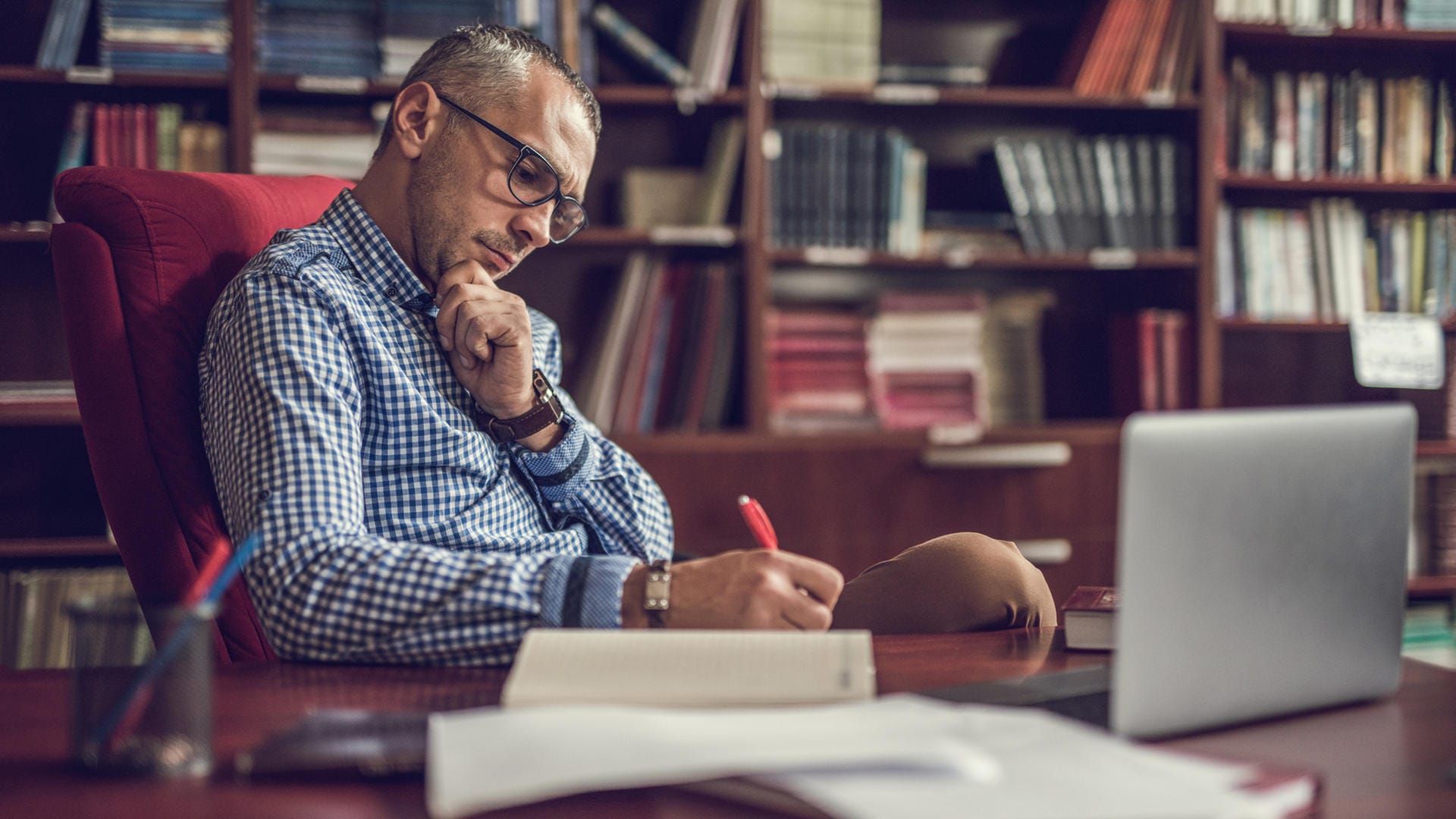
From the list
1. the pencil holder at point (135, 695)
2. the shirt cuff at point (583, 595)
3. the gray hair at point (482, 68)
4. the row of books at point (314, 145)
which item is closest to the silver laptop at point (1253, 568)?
the shirt cuff at point (583, 595)

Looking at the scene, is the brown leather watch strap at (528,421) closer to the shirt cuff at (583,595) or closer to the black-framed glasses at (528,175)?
the black-framed glasses at (528,175)

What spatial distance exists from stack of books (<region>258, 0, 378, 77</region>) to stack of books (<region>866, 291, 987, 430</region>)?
1.14 meters

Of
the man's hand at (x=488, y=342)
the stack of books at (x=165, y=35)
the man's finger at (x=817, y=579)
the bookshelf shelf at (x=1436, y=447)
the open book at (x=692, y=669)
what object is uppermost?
the stack of books at (x=165, y=35)

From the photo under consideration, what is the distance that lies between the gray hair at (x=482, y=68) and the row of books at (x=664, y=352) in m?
1.05

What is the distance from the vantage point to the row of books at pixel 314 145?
7.95 ft

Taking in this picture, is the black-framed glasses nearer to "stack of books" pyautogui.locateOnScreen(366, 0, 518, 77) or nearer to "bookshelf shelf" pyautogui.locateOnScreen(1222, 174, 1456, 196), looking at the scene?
"stack of books" pyautogui.locateOnScreen(366, 0, 518, 77)

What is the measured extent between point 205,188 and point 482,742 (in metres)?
0.97

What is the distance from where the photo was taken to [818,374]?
262 cm

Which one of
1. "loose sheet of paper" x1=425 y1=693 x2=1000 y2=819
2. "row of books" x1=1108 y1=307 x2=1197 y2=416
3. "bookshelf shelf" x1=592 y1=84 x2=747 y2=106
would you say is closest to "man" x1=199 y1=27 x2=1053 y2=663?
"loose sheet of paper" x1=425 y1=693 x2=1000 y2=819

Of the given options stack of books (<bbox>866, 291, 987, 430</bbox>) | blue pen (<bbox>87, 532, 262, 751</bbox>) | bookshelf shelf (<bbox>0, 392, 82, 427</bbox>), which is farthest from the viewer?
stack of books (<bbox>866, 291, 987, 430</bbox>)

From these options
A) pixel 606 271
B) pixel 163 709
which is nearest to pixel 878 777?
pixel 163 709

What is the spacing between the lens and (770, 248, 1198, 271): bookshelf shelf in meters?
2.57

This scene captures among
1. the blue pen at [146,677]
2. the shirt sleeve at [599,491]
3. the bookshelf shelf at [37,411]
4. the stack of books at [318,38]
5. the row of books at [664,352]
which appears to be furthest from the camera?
the row of books at [664,352]

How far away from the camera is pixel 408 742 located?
0.65 m
